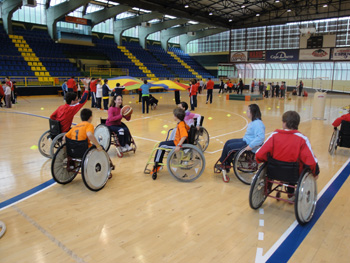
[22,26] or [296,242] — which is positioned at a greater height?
[22,26]

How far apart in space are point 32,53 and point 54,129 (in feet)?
65.6

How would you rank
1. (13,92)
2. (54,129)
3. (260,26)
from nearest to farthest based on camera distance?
(54,129) → (13,92) → (260,26)

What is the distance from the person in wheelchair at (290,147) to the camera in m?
2.84

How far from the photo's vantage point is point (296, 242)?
264 cm

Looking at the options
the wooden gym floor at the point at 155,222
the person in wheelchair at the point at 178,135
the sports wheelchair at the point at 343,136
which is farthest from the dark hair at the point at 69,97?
the sports wheelchair at the point at 343,136

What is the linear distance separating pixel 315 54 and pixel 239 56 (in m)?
8.46

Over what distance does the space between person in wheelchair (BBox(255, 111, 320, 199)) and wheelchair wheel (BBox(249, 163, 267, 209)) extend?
0.49 feet

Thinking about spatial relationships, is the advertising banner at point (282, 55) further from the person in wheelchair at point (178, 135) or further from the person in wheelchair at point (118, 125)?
the person in wheelchair at point (178, 135)

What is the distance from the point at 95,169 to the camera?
12.0 feet

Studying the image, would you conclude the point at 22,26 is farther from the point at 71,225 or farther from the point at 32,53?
the point at 71,225

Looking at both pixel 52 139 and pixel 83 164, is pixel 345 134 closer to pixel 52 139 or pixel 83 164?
pixel 83 164

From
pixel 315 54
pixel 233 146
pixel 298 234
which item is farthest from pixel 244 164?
pixel 315 54

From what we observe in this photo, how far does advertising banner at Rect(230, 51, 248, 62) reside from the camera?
109 feet

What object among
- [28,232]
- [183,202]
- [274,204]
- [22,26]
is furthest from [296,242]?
[22,26]
